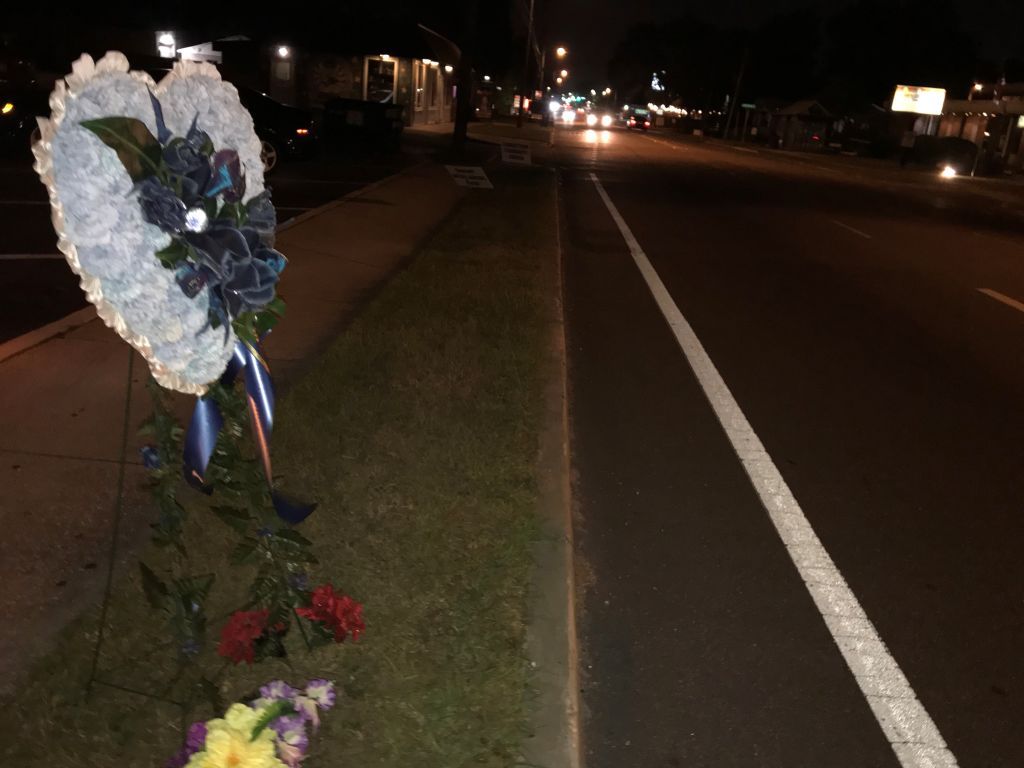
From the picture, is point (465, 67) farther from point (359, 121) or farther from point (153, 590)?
point (153, 590)

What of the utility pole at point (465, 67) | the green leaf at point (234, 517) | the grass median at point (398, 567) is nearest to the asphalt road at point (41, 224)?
the green leaf at point (234, 517)

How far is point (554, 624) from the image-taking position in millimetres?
3816

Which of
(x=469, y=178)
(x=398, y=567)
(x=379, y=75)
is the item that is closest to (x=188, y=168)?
(x=398, y=567)

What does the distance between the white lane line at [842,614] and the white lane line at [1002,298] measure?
20.3 feet

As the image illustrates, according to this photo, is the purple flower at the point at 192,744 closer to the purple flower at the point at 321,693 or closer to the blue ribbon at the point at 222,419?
the purple flower at the point at 321,693

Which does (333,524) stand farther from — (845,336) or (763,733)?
(845,336)

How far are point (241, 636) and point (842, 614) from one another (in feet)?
8.41

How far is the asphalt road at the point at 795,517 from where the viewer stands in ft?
11.9

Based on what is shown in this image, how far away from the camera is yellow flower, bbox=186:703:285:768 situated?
2615mm

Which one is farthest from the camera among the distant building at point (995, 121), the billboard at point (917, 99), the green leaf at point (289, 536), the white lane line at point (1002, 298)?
the billboard at point (917, 99)

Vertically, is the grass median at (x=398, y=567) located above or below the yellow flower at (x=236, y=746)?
below

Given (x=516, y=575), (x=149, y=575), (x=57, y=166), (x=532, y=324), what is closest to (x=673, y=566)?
(x=516, y=575)

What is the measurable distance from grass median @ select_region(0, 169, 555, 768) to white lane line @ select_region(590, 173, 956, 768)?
1.31m

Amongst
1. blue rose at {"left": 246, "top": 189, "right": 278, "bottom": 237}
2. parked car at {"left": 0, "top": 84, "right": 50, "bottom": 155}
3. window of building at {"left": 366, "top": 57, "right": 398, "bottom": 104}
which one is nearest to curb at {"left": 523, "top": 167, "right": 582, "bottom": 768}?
blue rose at {"left": 246, "top": 189, "right": 278, "bottom": 237}
